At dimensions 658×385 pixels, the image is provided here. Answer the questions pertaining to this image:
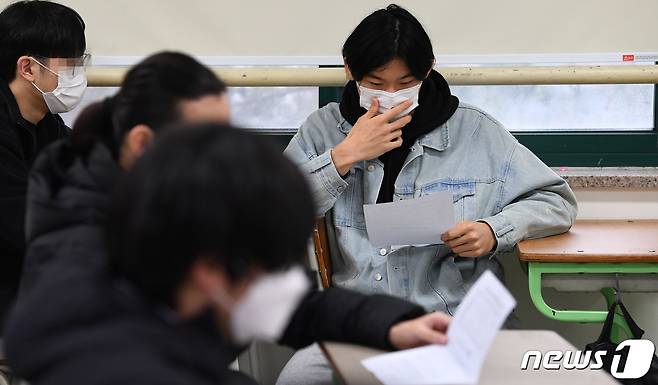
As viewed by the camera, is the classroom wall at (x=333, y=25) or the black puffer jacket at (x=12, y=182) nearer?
the black puffer jacket at (x=12, y=182)

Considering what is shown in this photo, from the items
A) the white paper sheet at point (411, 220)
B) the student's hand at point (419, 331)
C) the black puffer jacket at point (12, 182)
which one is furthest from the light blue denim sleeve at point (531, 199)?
the black puffer jacket at point (12, 182)

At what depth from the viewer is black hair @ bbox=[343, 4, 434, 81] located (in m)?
1.98

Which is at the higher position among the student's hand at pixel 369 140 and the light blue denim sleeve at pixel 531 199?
the student's hand at pixel 369 140

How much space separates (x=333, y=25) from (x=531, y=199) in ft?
3.28

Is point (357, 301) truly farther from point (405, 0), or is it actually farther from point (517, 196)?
point (405, 0)

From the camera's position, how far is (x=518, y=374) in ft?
4.03

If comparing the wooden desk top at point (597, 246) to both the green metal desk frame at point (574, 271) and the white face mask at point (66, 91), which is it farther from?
the white face mask at point (66, 91)

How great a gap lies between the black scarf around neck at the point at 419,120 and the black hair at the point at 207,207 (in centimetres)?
131

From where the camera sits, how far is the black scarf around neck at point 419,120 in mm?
2084

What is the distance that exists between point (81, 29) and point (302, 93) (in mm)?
920

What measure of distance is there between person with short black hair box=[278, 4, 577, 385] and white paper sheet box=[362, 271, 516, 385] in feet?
2.62

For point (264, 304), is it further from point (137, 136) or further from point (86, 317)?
point (137, 136)

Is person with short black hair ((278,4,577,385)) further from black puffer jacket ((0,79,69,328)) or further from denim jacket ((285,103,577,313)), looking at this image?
black puffer jacket ((0,79,69,328))

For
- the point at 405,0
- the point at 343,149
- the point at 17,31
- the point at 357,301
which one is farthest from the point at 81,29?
the point at 357,301
